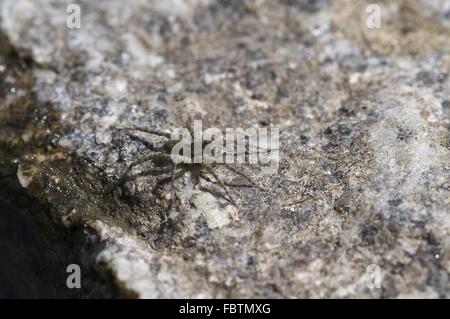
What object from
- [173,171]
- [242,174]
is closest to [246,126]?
[242,174]

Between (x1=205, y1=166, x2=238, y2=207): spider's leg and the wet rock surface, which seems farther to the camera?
(x1=205, y1=166, x2=238, y2=207): spider's leg

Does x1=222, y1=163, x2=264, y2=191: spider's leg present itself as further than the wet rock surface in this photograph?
Yes

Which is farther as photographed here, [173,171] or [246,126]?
[246,126]

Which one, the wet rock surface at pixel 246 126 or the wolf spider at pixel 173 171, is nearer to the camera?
the wet rock surface at pixel 246 126

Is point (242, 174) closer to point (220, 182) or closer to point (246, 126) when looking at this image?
point (220, 182)

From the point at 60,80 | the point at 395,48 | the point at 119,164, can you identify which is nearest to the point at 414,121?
the point at 395,48

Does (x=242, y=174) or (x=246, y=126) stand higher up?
(x=246, y=126)

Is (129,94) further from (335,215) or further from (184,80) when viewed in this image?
(335,215)

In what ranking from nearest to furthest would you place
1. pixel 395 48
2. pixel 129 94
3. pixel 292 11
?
pixel 129 94 → pixel 395 48 → pixel 292 11
